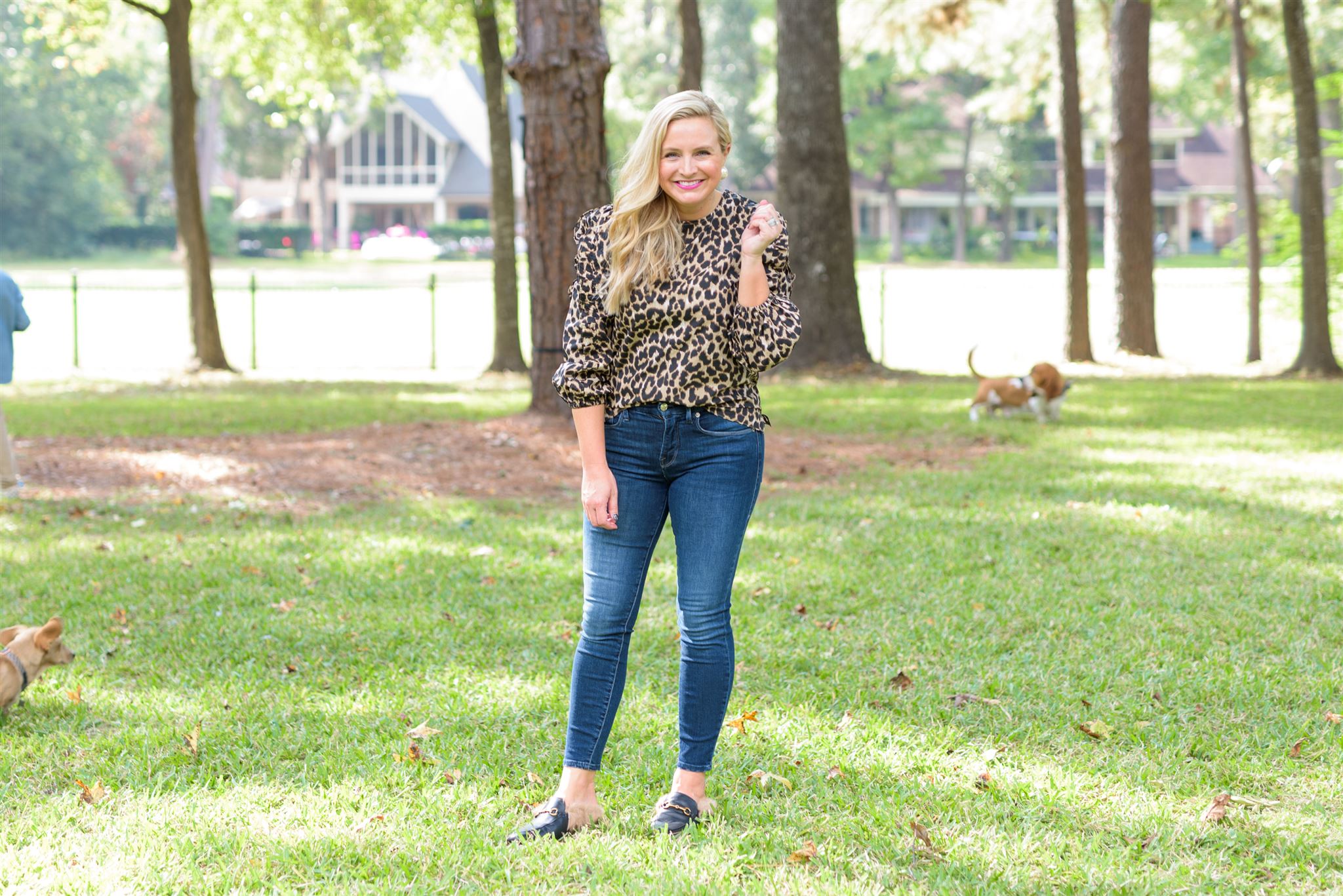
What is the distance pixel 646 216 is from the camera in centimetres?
337

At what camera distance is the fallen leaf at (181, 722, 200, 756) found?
418cm

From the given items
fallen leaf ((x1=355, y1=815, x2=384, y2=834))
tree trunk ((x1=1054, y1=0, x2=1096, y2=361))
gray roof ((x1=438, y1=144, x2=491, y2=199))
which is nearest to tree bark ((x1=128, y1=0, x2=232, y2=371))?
tree trunk ((x1=1054, y1=0, x2=1096, y2=361))

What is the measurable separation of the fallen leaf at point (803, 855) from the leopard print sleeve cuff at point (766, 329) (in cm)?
122

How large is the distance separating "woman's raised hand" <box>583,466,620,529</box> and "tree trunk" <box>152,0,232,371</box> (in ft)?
46.1

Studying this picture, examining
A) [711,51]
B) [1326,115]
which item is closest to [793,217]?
[1326,115]

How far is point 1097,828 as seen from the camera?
3652 mm

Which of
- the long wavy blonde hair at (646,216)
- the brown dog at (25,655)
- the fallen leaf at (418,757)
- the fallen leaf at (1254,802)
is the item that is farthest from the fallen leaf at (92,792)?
the fallen leaf at (1254,802)

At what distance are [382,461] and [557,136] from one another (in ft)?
8.64

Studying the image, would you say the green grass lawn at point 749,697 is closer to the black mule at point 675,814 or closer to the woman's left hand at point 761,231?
the black mule at point 675,814

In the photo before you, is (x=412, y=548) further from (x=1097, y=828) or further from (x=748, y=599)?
(x=1097, y=828)

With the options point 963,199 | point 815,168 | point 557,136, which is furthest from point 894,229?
point 557,136

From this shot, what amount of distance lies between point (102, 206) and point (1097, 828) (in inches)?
2682

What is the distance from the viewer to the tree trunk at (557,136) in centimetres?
970

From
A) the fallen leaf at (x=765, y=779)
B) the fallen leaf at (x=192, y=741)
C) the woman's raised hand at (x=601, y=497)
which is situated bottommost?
the fallen leaf at (x=765, y=779)
